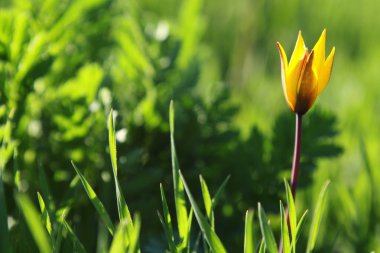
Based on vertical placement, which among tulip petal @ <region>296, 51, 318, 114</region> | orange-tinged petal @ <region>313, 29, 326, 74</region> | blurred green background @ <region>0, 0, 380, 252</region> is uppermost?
orange-tinged petal @ <region>313, 29, 326, 74</region>

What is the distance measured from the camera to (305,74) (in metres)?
0.88

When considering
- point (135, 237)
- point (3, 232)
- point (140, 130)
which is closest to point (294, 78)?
point (135, 237)

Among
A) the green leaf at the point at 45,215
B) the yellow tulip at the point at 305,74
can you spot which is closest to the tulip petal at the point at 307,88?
the yellow tulip at the point at 305,74

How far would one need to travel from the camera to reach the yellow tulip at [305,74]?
2.89 ft

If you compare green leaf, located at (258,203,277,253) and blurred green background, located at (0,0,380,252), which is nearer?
green leaf, located at (258,203,277,253)

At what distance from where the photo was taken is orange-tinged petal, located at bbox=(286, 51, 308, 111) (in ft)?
2.89

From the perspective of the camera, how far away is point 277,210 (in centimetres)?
128

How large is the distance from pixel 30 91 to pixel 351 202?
2.31 feet

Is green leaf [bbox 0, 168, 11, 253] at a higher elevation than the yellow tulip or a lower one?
lower

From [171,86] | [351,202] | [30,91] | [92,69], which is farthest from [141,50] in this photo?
[351,202]

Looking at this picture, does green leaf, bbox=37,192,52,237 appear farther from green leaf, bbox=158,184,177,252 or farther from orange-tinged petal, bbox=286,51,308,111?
orange-tinged petal, bbox=286,51,308,111

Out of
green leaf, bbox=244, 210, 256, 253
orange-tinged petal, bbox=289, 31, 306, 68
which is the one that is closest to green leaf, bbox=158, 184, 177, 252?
green leaf, bbox=244, 210, 256, 253

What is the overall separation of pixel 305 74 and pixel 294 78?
18mm

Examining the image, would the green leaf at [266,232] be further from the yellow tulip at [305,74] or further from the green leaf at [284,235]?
the yellow tulip at [305,74]
